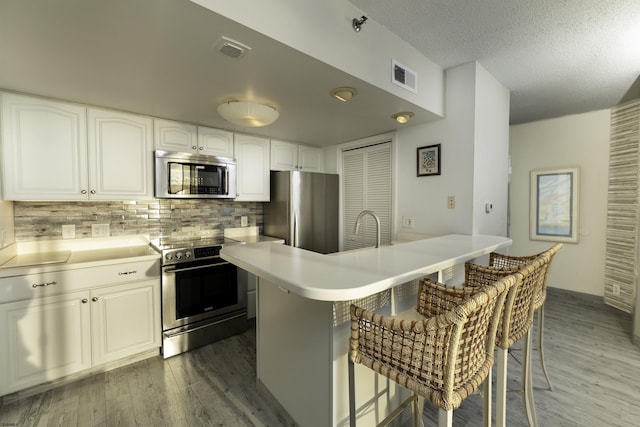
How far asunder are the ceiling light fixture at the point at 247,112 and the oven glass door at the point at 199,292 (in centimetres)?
136

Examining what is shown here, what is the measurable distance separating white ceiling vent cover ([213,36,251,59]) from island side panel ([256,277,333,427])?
4.21 ft

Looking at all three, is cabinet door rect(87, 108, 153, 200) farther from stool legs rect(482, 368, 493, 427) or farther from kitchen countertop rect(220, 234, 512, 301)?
stool legs rect(482, 368, 493, 427)

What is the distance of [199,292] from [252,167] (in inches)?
57.1

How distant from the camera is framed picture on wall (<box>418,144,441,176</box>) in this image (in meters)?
2.54

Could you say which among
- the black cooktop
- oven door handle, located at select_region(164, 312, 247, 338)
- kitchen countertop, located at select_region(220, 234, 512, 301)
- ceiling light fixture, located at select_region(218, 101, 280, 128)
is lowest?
oven door handle, located at select_region(164, 312, 247, 338)

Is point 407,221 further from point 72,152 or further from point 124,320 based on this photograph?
point 72,152

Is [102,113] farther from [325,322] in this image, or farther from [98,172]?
[325,322]

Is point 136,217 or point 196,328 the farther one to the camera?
point 136,217

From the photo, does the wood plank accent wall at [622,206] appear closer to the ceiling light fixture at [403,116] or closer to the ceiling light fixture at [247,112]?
the ceiling light fixture at [403,116]

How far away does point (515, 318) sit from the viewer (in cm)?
135

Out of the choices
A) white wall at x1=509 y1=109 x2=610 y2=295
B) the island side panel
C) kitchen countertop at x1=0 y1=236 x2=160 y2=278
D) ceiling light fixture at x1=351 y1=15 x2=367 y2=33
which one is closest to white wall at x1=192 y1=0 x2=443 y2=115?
ceiling light fixture at x1=351 y1=15 x2=367 y2=33

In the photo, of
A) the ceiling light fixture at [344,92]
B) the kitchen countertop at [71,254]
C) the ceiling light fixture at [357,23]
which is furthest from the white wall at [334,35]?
the kitchen countertop at [71,254]

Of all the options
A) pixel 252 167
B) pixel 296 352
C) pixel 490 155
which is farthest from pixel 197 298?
pixel 490 155

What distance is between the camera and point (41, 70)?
63.2 inches
